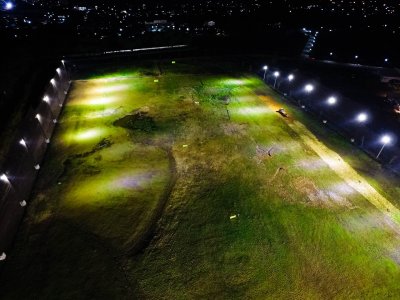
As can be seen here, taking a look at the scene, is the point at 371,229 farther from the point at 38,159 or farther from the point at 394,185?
the point at 38,159

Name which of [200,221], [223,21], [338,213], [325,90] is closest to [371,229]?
[338,213]

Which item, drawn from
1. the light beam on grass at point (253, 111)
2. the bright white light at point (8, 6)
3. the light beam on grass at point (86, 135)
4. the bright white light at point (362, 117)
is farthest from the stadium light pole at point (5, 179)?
the bright white light at point (8, 6)

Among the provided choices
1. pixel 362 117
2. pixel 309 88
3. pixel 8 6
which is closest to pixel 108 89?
pixel 309 88

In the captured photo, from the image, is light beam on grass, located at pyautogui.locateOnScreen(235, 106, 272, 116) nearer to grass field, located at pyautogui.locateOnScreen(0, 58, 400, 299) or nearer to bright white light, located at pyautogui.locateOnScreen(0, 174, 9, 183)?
grass field, located at pyautogui.locateOnScreen(0, 58, 400, 299)

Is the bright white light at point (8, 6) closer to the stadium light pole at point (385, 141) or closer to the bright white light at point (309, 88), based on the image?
the bright white light at point (309, 88)

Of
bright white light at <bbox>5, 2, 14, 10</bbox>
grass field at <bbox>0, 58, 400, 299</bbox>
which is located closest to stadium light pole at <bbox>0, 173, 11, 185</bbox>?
grass field at <bbox>0, 58, 400, 299</bbox>

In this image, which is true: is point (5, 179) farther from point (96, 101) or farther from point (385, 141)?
point (385, 141)
